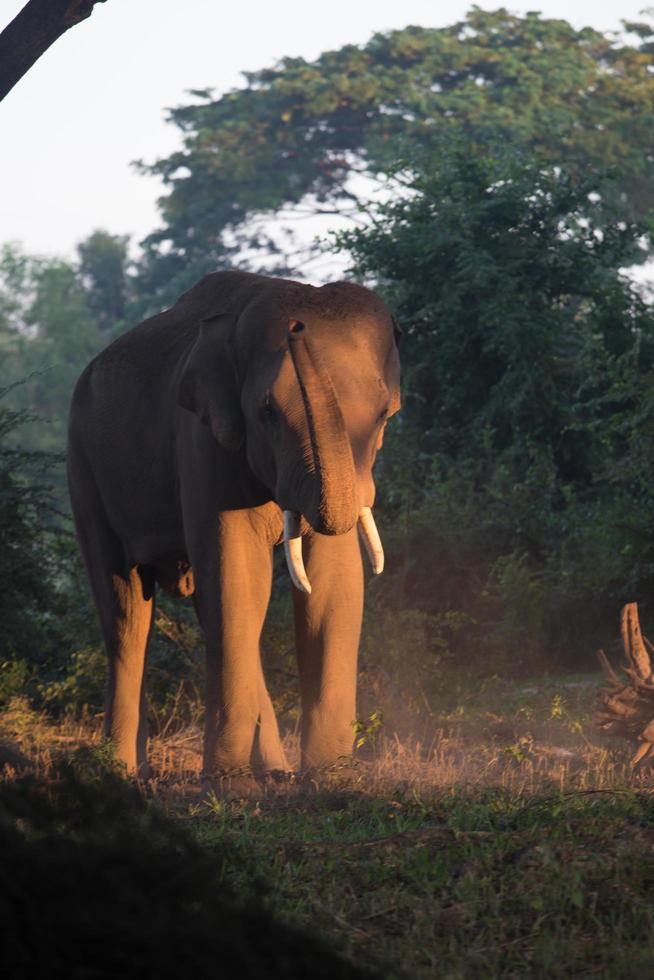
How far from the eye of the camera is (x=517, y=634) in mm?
13984

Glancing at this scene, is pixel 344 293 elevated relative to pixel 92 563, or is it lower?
elevated

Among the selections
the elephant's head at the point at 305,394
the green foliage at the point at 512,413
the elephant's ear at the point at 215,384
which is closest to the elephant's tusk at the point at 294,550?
the elephant's head at the point at 305,394

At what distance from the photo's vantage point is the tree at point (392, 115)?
115 feet

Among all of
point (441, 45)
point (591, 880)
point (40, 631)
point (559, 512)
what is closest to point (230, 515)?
point (591, 880)

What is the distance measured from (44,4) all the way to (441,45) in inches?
1181

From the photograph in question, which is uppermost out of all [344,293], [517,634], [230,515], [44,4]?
[44,4]

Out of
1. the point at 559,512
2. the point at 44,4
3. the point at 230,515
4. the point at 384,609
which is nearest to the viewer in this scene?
the point at 230,515

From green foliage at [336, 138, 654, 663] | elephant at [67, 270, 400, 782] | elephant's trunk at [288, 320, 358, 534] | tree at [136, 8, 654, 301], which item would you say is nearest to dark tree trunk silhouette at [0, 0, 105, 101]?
elephant at [67, 270, 400, 782]

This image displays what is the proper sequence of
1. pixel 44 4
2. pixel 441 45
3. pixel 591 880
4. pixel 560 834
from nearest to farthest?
pixel 591 880 → pixel 560 834 → pixel 44 4 → pixel 441 45

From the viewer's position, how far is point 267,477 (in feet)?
26.4

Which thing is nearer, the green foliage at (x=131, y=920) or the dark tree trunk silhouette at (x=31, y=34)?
the green foliage at (x=131, y=920)

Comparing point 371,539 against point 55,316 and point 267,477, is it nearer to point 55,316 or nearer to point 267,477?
point 267,477

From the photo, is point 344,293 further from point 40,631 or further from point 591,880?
point 40,631

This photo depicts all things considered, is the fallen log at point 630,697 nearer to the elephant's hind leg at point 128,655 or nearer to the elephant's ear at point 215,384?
the elephant's ear at point 215,384
